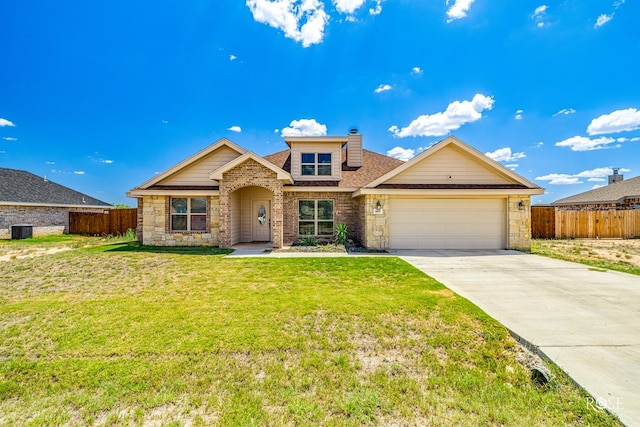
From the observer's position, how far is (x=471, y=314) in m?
4.55

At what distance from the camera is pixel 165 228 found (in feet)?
43.5

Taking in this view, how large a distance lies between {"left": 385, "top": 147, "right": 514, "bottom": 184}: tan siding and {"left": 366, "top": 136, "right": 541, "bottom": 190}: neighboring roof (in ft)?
0.70

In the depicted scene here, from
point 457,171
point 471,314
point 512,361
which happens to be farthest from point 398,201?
point 512,361

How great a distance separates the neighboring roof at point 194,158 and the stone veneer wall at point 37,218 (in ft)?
40.4

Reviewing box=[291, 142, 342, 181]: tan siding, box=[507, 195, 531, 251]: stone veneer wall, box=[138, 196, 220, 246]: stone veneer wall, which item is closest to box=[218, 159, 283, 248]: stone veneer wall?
box=[138, 196, 220, 246]: stone veneer wall

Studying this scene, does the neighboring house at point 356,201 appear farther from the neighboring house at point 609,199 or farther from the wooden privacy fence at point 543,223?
the neighboring house at point 609,199

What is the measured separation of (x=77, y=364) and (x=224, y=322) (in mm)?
1764

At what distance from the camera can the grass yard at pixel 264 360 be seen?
2.57 metres

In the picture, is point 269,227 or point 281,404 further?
point 269,227

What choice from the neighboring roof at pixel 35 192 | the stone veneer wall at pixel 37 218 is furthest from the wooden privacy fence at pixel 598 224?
the neighboring roof at pixel 35 192

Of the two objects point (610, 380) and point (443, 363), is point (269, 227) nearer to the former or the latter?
point (443, 363)

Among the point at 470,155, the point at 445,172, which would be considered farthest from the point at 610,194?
the point at 445,172

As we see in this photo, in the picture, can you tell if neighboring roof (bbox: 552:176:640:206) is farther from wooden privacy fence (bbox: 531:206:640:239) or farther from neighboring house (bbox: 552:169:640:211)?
wooden privacy fence (bbox: 531:206:640:239)

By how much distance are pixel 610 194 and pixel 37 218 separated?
43339 millimetres
